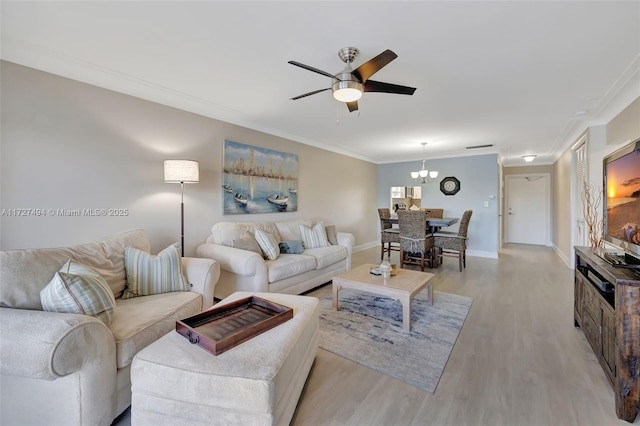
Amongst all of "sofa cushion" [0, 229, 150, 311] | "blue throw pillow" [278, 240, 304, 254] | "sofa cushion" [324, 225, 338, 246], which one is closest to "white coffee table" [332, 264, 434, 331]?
"blue throw pillow" [278, 240, 304, 254]

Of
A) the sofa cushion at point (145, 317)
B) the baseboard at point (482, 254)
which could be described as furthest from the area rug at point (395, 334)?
the baseboard at point (482, 254)

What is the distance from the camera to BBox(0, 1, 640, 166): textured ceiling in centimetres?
171

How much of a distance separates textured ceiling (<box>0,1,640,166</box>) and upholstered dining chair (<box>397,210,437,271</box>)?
1625mm

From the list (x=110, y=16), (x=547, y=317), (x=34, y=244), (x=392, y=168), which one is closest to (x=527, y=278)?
(x=547, y=317)

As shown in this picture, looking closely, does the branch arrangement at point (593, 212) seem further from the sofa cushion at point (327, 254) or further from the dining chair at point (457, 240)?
the sofa cushion at point (327, 254)

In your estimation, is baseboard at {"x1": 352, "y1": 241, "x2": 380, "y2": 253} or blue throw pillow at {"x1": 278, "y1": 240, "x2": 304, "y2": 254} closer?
blue throw pillow at {"x1": 278, "y1": 240, "x2": 304, "y2": 254}

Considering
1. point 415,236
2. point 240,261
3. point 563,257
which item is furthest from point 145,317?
point 563,257

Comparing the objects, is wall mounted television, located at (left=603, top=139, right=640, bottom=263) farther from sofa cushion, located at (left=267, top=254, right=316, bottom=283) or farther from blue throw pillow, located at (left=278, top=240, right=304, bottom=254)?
blue throw pillow, located at (left=278, top=240, right=304, bottom=254)

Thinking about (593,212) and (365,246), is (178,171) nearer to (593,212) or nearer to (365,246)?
(365,246)

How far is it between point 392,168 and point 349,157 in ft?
5.24

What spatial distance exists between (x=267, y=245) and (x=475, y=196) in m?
5.03

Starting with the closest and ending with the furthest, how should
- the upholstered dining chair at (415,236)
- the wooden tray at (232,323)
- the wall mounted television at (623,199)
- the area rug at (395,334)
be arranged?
1. the wooden tray at (232,323)
2. the wall mounted television at (623,199)
3. the area rug at (395,334)
4. the upholstered dining chair at (415,236)

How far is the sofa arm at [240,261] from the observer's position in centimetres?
283

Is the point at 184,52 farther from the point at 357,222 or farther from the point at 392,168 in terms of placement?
the point at 392,168
